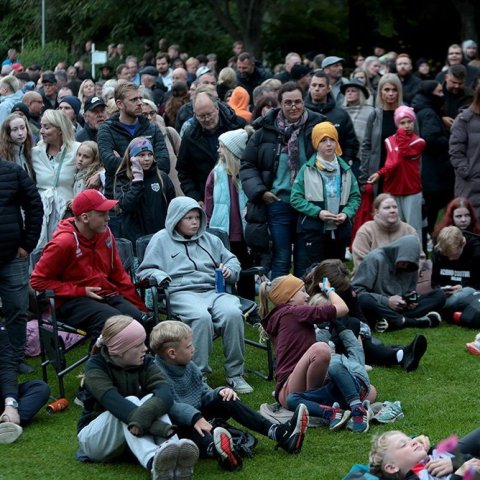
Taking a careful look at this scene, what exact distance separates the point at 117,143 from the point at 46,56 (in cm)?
1974

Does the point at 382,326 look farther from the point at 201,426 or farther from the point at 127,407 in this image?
the point at 127,407

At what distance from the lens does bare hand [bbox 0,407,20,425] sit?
798 cm

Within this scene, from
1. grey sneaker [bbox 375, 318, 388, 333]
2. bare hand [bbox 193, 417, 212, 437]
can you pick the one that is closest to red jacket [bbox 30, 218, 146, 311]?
bare hand [bbox 193, 417, 212, 437]

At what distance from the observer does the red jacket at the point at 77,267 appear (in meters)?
8.74

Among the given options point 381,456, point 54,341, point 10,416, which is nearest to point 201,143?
point 54,341

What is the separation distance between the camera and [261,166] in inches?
420

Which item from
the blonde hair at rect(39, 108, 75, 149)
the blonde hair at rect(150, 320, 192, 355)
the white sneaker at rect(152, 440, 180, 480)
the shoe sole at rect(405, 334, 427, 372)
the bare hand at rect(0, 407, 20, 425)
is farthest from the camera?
the blonde hair at rect(39, 108, 75, 149)

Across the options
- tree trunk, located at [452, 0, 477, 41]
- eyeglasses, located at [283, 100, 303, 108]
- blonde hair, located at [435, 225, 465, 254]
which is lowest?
blonde hair, located at [435, 225, 465, 254]

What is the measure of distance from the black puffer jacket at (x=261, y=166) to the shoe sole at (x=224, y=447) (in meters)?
3.54

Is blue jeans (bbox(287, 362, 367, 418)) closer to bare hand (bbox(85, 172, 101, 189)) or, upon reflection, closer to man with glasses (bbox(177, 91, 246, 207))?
bare hand (bbox(85, 172, 101, 189))

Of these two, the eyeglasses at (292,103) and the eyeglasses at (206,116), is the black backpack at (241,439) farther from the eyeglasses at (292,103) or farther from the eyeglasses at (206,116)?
the eyeglasses at (206,116)

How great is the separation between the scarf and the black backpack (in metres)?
3.53

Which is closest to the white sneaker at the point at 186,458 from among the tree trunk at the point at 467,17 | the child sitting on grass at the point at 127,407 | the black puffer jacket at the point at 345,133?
the child sitting on grass at the point at 127,407

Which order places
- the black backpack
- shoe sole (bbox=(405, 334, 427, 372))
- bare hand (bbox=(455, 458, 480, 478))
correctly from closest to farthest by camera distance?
bare hand (bbox=(455, 458, 480, 478)) < the black backpack < shoe sole (bbox=(405, 334, 427, 372))
